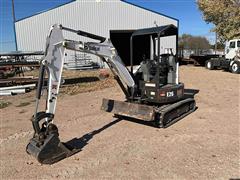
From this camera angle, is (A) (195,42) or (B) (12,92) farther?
(A) (195,42)

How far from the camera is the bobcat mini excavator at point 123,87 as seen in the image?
518 cm

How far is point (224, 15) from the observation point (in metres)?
24.7

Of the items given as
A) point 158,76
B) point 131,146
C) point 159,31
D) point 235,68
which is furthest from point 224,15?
point 131,146

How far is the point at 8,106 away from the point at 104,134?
5528 mm

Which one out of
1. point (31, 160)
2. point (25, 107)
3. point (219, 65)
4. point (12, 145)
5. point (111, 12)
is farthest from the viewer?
point (111, 12)

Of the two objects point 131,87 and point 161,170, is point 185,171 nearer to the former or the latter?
point 161,170

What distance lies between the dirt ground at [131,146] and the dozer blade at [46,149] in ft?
0.46

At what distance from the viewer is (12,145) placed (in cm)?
626

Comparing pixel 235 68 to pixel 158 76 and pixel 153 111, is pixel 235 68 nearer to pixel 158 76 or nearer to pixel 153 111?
pixel 158 76

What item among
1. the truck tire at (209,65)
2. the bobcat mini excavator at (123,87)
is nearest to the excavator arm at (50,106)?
the bobcat mini excavator at (123,87)

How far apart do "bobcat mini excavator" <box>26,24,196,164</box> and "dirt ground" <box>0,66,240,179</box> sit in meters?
0.31

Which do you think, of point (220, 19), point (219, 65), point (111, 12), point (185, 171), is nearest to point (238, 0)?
point (220, 19)

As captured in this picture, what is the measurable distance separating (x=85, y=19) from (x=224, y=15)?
42.0 ft

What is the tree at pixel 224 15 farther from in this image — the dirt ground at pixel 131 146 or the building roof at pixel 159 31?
the building roof at pixel 159 31
